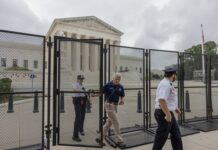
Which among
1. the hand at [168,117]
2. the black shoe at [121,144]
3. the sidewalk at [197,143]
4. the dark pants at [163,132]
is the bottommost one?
the sidewalk at [197,143]

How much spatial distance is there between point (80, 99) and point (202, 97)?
19.6 feet

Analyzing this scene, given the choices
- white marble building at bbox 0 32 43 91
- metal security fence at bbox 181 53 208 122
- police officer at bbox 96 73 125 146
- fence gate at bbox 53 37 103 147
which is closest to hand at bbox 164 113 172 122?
police officer at bbox 96 73 125 146

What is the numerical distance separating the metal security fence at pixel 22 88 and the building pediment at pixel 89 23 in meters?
45.6

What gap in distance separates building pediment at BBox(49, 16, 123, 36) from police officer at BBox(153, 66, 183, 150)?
4724 centimetres

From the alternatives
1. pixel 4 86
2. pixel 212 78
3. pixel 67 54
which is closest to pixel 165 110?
pixel 67 54

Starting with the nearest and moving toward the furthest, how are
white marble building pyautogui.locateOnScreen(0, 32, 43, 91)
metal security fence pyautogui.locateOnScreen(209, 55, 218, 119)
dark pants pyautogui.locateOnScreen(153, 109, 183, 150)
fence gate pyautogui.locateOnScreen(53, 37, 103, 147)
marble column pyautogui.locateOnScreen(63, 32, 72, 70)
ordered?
dark pants pyautogui.locateOnScreen(153, 109, 183, 150), white marble building pyautogui.locateOnScreen(0, 32, 43, 91), fence gate pyautogui.locateOnScreen(53, 37, 103, 147), marble column pyautogui.locateOnScreen(63, 32, 72, 70), metal security fence pyautogui.locateOnScreen(209, 55, 218, 119)

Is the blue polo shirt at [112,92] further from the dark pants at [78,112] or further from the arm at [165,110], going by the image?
the arm at [165,110]

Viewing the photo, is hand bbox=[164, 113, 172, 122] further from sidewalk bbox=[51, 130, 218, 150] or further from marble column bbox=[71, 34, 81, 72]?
marble column bbox=[71, 34, 81, 72]

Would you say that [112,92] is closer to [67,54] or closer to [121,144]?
[121,144]

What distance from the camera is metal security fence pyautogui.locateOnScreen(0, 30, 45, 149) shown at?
482 cm

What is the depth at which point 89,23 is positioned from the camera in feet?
173

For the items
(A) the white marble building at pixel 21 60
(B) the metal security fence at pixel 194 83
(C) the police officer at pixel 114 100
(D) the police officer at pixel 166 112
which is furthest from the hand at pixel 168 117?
(B) the metal security fence at pixel 194 83

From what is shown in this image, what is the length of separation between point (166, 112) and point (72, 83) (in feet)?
8.69

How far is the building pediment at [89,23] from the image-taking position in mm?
49603
